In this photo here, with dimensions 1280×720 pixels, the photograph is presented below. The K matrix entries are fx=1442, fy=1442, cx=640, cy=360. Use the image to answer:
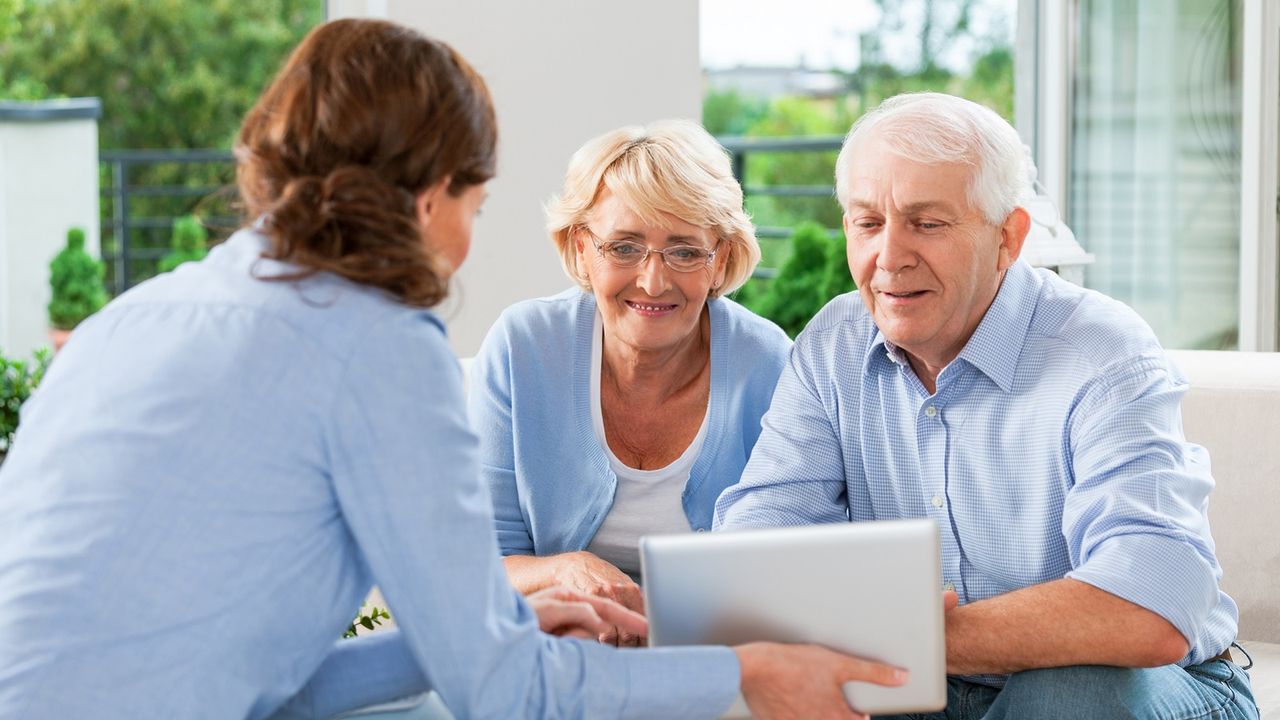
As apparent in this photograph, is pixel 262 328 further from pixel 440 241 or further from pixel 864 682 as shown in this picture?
pixel 864 682

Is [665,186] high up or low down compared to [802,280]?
up

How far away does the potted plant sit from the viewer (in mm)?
4531

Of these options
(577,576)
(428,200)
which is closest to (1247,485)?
(577,576)

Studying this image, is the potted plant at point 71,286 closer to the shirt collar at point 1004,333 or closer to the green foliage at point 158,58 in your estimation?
the green foliage at point 158,58

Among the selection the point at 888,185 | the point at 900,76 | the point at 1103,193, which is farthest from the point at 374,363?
the point at 900,76

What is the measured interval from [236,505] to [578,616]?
474 mm

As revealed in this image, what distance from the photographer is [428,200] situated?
4.62 ft

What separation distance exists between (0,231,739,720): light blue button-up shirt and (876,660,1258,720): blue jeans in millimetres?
703

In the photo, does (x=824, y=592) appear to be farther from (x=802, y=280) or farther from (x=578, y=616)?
(x=802, y=280)

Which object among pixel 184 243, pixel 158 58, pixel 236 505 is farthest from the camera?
pixel 184 243

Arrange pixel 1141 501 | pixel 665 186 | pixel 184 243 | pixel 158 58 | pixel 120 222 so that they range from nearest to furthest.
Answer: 1. pixel 1141 501
2. pixel 665 186
3. pixel 120 222
4. pixel 158 58
5. pixel 184 243

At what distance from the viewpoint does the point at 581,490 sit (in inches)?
92.2

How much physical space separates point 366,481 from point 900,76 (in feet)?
32.5

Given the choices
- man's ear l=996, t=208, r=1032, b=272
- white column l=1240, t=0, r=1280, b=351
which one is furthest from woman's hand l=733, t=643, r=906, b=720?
white column l=1240, t=0, r=1280, b=351
